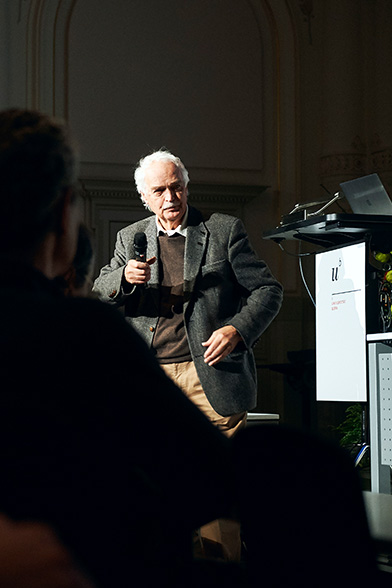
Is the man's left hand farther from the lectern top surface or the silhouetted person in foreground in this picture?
the silhouetted person in foreground

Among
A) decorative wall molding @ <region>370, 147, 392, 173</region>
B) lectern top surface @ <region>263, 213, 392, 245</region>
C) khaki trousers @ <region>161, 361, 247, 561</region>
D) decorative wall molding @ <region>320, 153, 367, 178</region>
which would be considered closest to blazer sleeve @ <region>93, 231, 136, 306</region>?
khaki trousers @ <region>161, 361, 247, 561</region>

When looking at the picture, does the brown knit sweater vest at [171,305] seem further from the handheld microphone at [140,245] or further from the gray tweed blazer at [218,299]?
the handheld microphone at [140,245]

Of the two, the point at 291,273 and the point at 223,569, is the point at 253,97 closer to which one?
the point at 291,273

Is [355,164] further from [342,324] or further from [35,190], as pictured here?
[35,190]

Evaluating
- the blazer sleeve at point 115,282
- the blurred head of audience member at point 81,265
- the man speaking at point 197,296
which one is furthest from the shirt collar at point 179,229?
the blurred head of audience member at point 81,265

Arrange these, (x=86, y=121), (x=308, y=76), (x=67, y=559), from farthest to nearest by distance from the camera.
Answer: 1. (x=308, y=76)
2. (x=86, y=121)
3. (x=67, y=559)

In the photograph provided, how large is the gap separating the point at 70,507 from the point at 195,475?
4.8 inches

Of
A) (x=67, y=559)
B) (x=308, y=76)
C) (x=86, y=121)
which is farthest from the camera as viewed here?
(x=308, y=76)

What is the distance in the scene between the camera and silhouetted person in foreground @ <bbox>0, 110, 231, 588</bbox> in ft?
2.53

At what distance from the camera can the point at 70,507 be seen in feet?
2.55

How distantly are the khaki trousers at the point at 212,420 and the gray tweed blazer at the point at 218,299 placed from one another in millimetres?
39

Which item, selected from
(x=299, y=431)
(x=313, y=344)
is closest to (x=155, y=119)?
(x=313, y=344)

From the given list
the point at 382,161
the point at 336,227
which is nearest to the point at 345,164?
the point at 382,161

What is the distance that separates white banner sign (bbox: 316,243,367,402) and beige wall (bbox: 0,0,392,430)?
3126 millimetres
